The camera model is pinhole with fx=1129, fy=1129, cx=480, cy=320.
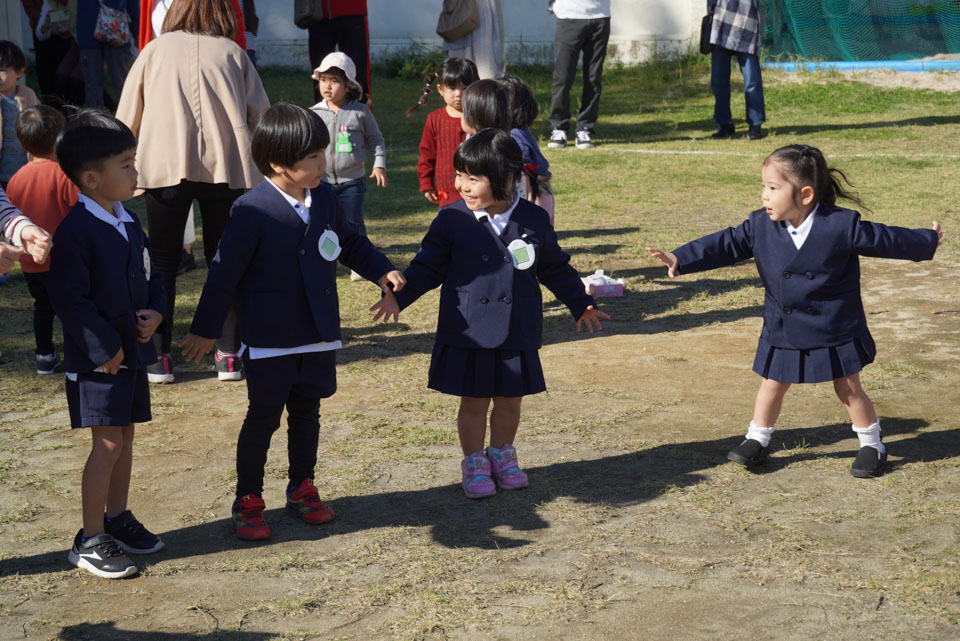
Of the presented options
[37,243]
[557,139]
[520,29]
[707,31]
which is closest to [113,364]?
[37,243]

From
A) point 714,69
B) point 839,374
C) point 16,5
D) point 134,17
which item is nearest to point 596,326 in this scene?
point 839,374

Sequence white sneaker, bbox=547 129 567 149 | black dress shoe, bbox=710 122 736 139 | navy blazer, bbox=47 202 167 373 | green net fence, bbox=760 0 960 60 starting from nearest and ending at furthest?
navy blazer, bbox=47 202 167 373 < white sneaker, bbox=547 129 567 149 < black dress shoe, bbox=710 122 736 139 < green net fence, bbox=760 0 960 60

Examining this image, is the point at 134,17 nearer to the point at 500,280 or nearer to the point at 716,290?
the point at 716,290

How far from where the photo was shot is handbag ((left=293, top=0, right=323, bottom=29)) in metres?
8.86

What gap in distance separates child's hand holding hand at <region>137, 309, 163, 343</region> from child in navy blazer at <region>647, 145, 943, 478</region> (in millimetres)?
1765

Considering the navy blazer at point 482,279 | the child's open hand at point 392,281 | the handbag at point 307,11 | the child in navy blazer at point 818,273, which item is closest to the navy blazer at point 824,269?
the child in navy blazer at point 818,273

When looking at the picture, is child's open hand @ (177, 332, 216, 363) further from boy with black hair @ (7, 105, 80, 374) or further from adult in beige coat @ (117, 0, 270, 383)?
boy with black hair @ (7, 105, 80, 374)

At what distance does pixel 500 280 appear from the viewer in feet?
12.8

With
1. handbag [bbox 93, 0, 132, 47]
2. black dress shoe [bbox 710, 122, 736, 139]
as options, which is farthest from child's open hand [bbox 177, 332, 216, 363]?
black dress shoe [bbox 710, 122, 736, 139]

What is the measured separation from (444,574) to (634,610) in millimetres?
584

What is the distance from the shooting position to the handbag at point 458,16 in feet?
28.1

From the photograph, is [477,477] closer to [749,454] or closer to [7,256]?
[749,454]

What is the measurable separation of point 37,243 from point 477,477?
166 cm

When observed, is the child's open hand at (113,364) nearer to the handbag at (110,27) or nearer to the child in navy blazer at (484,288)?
the child in navy blazer at (484,288)
